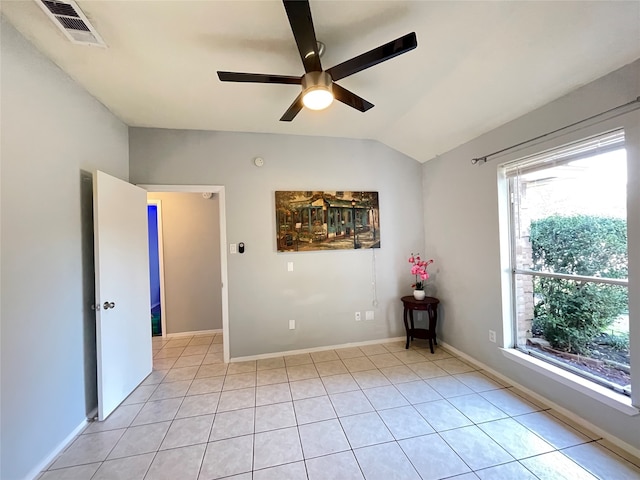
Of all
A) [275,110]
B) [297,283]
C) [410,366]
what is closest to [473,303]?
[410,366]

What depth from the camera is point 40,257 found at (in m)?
1.69

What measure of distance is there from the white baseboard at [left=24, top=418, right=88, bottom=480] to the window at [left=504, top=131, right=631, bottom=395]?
369cm

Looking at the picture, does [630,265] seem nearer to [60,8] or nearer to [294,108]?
[294,108]

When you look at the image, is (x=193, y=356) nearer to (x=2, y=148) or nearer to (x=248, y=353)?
(x=248, y=353)

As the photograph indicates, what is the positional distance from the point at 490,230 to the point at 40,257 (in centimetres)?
359

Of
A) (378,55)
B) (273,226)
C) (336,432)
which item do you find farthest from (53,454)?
(378,55)

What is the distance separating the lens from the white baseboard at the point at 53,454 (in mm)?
1566

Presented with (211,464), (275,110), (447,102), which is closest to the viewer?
(211,464)

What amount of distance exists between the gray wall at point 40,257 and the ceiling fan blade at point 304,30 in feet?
5.51

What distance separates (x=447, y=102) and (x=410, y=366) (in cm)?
266

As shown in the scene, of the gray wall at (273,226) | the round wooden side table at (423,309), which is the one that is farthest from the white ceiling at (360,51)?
the round wooden side table at (423,309)

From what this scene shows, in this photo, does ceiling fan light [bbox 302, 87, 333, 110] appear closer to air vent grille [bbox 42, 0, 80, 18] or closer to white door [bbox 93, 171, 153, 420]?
air vent grille [bbox 42, 0, 80, 18]

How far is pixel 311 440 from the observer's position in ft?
5.95

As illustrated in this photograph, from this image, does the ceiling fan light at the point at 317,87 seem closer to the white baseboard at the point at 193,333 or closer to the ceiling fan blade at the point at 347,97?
the ceiling fan blade at the point at 347,97
